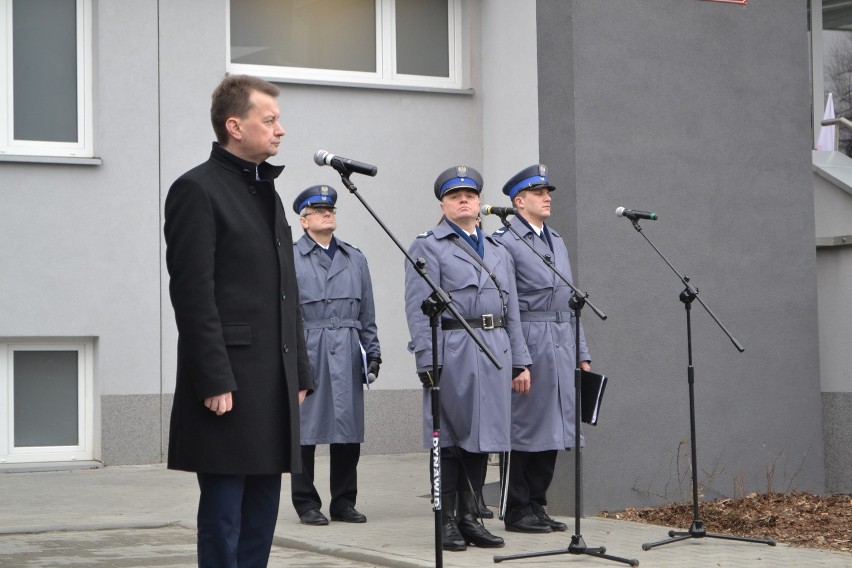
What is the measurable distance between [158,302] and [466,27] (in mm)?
4172

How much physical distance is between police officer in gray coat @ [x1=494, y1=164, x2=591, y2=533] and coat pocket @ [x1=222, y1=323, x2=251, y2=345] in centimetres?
344

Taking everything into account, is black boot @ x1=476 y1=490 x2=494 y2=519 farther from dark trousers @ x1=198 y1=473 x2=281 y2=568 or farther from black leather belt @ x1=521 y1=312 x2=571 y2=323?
dark trousers @ x1=198 y1=473 x2=281 y2=568

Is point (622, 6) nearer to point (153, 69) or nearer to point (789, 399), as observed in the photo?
point (789, 399)

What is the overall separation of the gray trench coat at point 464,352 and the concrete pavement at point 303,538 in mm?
626

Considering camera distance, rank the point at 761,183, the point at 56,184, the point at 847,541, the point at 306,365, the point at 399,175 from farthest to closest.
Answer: the point at 399,175
the point at 56,184
the point at 761,183
the point at 847,541
the point at 306,365

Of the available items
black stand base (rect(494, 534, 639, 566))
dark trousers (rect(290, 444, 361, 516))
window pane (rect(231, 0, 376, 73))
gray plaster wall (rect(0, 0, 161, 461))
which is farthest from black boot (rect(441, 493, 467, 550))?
window pane (rect(231, 0, 376, 73))

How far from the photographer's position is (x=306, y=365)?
5.09m

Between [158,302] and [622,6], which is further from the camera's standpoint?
[158,302]

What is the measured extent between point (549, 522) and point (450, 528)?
Result: 3.07 ft

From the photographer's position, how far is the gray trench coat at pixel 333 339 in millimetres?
8609

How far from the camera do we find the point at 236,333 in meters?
4.73

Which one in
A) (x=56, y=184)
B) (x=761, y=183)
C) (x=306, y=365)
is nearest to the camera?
(x=306, y=365)

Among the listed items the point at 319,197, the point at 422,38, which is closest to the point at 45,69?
the point at 422,38

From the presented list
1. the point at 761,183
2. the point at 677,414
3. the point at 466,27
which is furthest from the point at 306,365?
the point at 466,27
